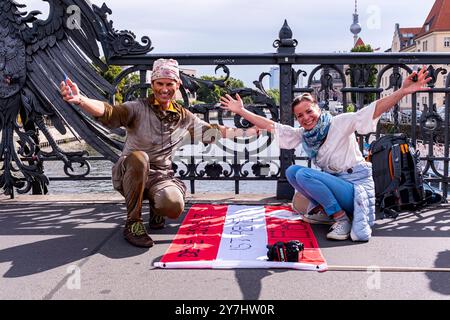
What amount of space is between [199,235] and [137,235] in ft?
1.75

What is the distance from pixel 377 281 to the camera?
295 cm

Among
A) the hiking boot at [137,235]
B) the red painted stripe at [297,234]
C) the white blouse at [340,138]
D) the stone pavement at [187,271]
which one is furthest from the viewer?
the white blouse at [340,138]

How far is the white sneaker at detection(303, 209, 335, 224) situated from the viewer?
4.24 meters

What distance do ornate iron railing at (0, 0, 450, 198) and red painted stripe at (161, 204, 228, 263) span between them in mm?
742

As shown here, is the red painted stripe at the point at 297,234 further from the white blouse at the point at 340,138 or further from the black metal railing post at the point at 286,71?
the black metal railing post at the point at 286,71

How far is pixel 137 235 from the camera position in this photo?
374 centimetres

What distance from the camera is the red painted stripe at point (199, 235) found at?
3.42m

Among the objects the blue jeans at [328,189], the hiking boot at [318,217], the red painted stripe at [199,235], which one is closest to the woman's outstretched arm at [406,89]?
the blue jeans at [328,189]

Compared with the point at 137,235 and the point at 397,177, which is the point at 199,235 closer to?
the point at 137,235

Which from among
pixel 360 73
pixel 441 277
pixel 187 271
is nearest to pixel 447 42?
pixel 360 73

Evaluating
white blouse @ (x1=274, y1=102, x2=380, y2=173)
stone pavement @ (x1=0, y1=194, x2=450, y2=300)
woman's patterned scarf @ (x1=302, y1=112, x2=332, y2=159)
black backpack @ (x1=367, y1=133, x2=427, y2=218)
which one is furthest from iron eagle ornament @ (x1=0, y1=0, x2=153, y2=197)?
black backpack @ (x1=367, y1=133, x2=427, y2=218)

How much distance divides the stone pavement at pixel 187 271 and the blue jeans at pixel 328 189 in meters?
0.29
